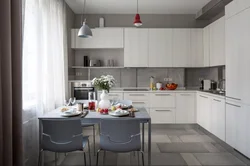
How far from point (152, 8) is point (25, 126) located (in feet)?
12.5

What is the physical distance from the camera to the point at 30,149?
2.78 metres

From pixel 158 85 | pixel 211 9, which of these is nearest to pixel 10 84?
pixel 158 85

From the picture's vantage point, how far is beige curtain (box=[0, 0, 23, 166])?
177cm

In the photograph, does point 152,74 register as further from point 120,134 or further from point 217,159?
point 120,134

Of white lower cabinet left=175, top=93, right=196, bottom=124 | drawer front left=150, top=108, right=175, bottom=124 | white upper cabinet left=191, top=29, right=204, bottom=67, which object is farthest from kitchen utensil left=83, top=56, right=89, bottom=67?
white upper cabinet left=191, top=29, right=204, bottom=67

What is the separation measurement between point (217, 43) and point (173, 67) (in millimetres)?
1264

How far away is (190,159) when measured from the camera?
10.6 feet

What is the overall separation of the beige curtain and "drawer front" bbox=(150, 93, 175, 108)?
342 cm

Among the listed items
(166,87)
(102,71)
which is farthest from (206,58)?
(102,71)

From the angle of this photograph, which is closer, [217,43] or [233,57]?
[233,57]

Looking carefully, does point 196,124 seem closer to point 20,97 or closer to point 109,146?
point 109,146

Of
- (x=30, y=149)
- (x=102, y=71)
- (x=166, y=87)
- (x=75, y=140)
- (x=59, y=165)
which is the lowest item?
(x=59, y=165)

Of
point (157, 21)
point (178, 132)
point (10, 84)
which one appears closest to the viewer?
point (10, 84)

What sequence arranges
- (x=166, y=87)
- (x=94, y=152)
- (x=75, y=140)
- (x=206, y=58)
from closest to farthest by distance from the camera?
(x=75, y=140) → (x=94, y=152) → (x=206, y=58) → (x=166, y=87)
